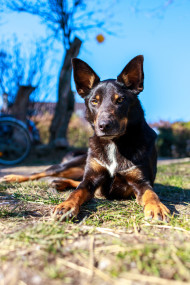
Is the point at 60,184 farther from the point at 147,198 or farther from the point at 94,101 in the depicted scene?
the point at 147,198

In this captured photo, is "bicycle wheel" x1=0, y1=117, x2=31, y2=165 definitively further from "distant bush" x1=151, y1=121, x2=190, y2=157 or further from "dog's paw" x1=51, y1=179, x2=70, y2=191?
"distant bush" x1=151, y1=121, x2=190, y2=157

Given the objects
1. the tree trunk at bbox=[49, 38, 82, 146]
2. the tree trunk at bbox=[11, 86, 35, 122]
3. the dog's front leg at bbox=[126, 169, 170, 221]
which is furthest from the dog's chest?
the tree trunk at bbox=[11, 86, 35, 122]

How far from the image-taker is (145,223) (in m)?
2.08

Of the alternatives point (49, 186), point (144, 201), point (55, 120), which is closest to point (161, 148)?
point (55, 120)

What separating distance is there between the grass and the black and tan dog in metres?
0.67

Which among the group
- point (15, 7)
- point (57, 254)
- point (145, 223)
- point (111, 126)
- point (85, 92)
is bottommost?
point (145, 223)

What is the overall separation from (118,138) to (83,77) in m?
0.97

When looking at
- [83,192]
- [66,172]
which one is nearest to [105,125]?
[83,192]

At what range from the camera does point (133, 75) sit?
3203 mm

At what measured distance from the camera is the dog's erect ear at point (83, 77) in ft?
10.9

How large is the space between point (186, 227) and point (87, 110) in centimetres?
194

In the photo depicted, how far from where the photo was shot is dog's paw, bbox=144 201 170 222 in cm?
214

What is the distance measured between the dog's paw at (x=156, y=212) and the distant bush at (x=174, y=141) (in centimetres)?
985

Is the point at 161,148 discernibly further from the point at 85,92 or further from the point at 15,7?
the point at 85,92
